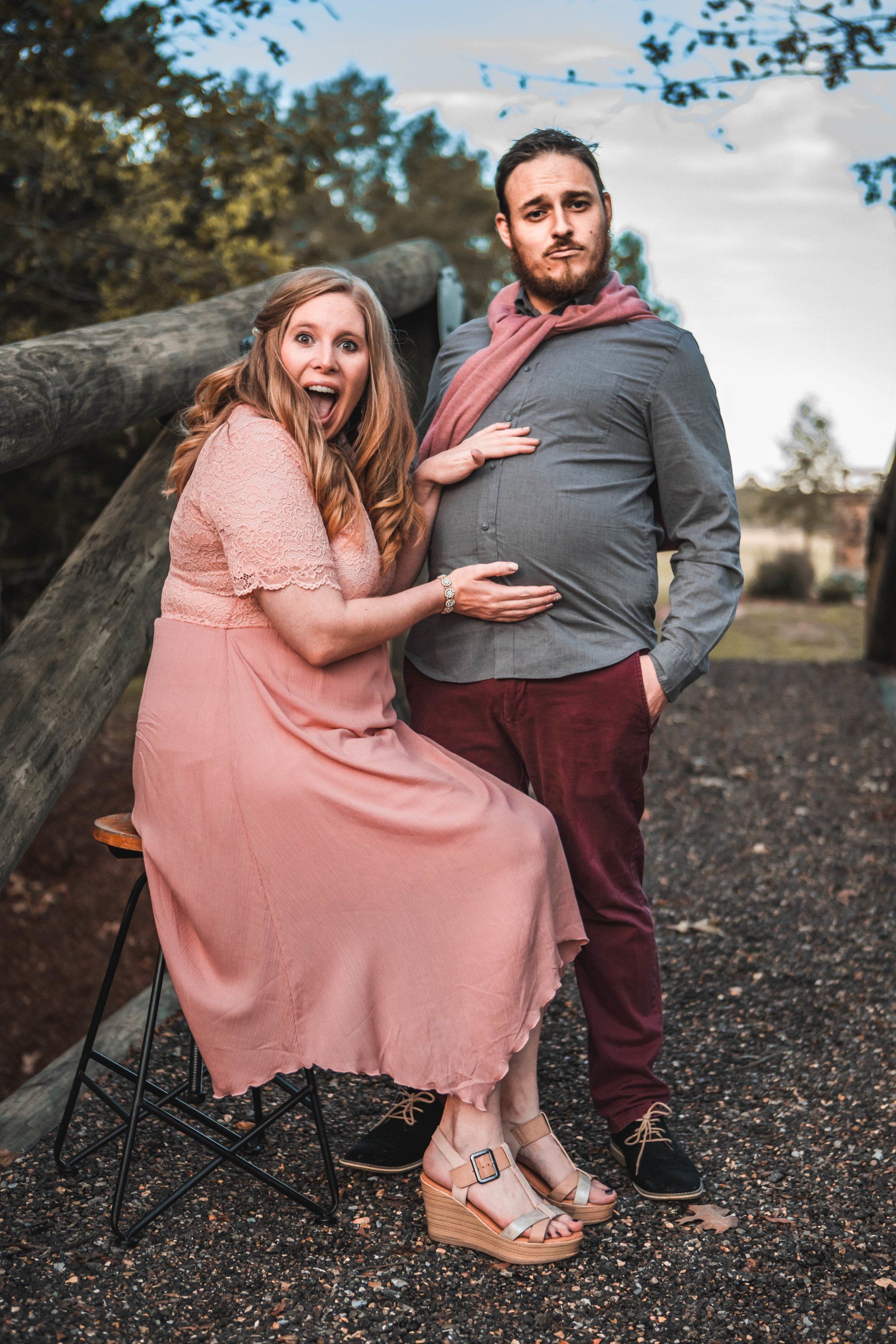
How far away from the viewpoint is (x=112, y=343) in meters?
2.85

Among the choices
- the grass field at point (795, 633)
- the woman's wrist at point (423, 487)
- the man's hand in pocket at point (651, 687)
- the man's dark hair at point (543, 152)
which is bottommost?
the grass field at point (795, 633)

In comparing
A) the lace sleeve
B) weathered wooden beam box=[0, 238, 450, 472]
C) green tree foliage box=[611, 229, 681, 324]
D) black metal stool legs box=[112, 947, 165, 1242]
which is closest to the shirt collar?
weathered wooden beam box=[0, 238, 450, 472]

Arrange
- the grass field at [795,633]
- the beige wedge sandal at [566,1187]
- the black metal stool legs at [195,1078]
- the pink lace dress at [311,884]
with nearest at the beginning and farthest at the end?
the pink lace dress at [311,884], the beige wedge sandal at [566,1187], the black metal stool legs at [195,1078], the grass field at [795,633]

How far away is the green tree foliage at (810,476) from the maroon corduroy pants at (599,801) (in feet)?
57.4

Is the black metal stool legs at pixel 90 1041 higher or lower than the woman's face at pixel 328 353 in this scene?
lower

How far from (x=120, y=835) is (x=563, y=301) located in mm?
1562

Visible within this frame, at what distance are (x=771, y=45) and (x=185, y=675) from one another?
3253 millimetres

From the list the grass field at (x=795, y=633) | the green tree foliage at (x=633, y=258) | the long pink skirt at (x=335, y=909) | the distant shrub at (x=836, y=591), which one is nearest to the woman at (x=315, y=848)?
the long pink skirt at (x=335, y=909)

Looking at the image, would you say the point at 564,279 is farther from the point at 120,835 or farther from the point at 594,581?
the point at 120,835

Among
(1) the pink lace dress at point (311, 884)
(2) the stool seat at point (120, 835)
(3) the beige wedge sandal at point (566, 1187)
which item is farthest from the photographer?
(3) the beige wedge sandal at point (566, 1187)

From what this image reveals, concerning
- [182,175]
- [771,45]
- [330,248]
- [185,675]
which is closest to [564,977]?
[185,675]

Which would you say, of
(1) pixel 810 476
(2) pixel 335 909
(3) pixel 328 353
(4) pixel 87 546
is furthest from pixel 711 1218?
(1) pixel 810 476

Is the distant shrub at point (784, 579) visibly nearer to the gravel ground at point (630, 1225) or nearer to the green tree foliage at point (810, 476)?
the green tree foliage at point (810, 476)

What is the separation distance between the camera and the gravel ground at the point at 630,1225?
7.15ft
